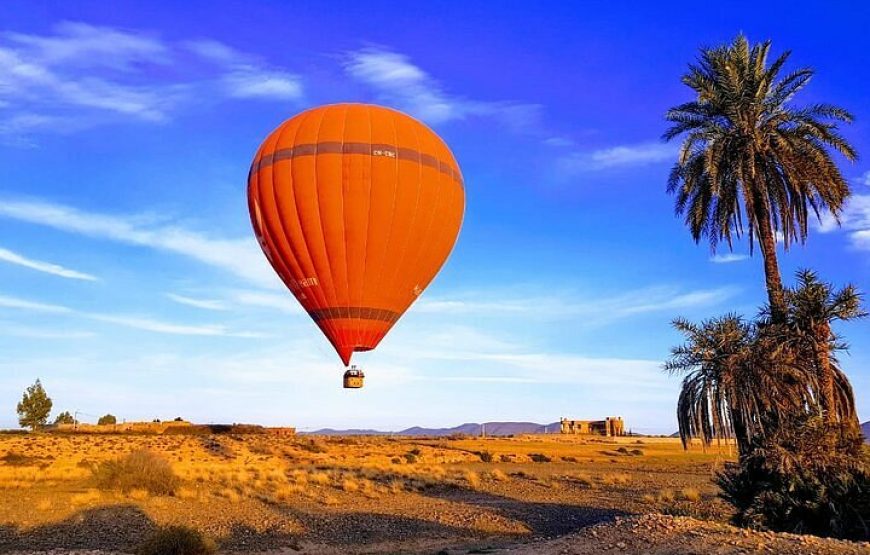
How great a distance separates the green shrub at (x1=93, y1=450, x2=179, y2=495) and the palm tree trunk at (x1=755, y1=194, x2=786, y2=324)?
2364cm

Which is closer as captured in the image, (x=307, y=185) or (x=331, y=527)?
(x=331, y=527)

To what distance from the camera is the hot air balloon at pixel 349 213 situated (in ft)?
96.4

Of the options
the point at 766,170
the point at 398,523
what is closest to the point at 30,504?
the point at 398,523

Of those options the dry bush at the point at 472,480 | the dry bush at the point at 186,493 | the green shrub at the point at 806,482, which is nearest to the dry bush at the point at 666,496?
the dry bush at the point at 472,480

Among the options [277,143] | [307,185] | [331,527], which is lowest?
[331,527]

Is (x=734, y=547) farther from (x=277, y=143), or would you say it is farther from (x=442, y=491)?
(x=277, y=143)

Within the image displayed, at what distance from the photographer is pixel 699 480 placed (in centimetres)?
3584

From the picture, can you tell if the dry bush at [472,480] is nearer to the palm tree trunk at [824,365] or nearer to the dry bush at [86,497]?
the dry bush at [86,497]

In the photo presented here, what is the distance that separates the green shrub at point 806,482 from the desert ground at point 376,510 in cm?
107

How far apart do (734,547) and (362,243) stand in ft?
66.8

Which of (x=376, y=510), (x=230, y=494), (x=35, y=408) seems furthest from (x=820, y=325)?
(x=35, y=408)

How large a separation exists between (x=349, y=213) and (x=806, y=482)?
19.7 m

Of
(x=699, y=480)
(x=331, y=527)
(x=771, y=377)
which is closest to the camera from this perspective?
(x=771, y=377)

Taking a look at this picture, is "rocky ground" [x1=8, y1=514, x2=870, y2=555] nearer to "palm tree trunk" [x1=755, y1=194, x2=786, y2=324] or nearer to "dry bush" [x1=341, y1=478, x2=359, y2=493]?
"palm tree trunk" [x1=755, y1=194, x2=786, y2=324]
